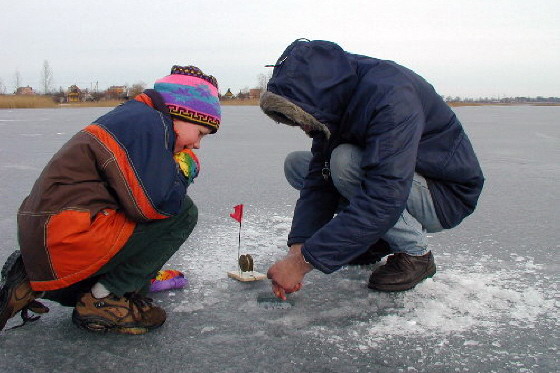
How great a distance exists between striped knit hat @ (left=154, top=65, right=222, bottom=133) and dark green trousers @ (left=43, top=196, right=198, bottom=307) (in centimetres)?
38

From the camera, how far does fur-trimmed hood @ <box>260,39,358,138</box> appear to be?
74.6 inches

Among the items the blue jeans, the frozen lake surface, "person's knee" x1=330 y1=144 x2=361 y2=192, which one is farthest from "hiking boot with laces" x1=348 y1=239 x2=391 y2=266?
"person's knee" x1=330 y1=144 x2=361 y2=192

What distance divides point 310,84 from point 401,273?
884 mm

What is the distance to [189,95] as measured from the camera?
6.91 ft

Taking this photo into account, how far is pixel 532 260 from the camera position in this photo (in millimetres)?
2658

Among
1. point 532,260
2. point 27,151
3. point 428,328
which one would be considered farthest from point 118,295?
point 27,151

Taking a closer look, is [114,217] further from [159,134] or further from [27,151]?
[27,151]

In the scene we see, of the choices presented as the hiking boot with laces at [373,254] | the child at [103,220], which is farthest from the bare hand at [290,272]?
the hiking boot with laces at [373,254]

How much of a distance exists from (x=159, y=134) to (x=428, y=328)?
1116mm

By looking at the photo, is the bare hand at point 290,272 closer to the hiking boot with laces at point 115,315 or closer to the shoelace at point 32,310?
the hiking boot with laces at point 115,315

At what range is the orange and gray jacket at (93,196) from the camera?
177cm

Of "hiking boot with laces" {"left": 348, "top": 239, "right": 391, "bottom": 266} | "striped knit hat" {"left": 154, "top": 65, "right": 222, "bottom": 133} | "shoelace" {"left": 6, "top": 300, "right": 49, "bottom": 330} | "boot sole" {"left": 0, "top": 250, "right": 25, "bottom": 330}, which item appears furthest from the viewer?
"hiking boot with laces" {"left": 348, "top": 239, "right": 391, "bottom": 266}

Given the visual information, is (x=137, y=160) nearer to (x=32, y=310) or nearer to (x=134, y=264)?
(x=134, y=264)

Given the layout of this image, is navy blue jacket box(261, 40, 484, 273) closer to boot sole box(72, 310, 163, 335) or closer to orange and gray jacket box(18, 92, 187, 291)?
orange and gray jacket box(18, 92, 187, 291)
